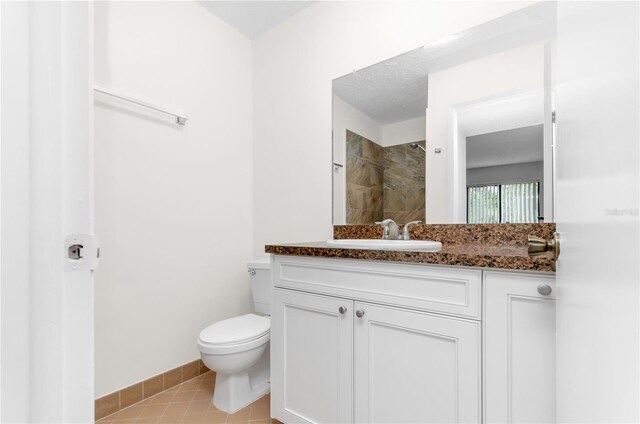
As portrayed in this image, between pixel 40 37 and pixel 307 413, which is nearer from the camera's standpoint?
pixel 40 37

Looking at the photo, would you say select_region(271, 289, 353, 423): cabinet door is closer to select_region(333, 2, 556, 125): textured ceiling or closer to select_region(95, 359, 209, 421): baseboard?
select_region(95, 359, 209, 421): baseboard

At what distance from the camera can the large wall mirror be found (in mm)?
1263

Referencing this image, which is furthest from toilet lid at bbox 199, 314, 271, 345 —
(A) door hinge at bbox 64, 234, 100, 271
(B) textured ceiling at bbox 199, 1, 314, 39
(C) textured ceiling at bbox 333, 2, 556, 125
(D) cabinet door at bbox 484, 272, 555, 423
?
(B) textured ceiling at bbox 199, 1, 314, 39

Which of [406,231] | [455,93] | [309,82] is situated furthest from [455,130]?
[309,82]

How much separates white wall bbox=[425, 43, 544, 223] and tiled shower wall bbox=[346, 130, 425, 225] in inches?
2.6

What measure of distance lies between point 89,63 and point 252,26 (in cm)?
206

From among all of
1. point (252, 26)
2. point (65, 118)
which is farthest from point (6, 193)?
point (252, 26)

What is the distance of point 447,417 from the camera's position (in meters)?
0.96

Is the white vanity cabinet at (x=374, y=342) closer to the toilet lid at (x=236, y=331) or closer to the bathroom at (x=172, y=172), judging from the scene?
the toilet lid at (x=236, y=331)

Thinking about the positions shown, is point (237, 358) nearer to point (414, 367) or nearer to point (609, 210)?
point (414, 367)

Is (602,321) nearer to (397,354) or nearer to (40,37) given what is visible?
(40,37)

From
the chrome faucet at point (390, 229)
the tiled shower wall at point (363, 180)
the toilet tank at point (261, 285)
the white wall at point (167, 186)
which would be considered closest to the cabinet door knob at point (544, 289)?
the chrome faucet at point (390, 229)

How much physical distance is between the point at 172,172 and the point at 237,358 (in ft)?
3.71

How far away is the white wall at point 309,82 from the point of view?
1.58 m
